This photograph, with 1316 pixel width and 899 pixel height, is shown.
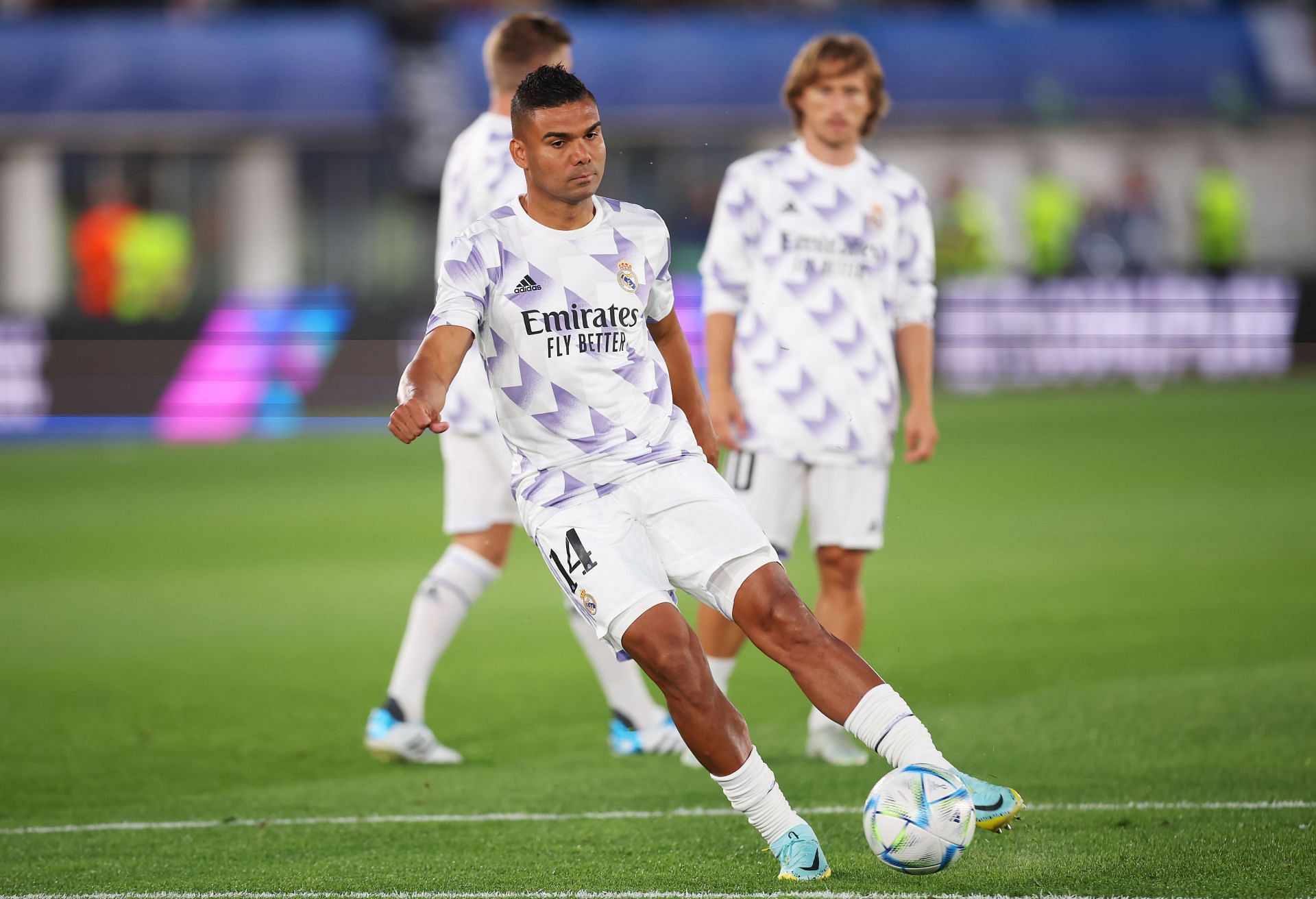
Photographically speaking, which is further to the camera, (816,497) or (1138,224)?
(1138,224)

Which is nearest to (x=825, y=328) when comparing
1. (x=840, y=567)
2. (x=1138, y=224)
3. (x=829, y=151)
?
(x=829, y=151)

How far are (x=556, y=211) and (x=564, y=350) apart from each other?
1.18ft

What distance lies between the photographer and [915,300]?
6.39 metres

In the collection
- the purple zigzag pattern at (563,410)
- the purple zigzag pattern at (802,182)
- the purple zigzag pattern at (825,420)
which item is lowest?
the purple zigzag pattern at (825,420)

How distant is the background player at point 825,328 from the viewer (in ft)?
20.3

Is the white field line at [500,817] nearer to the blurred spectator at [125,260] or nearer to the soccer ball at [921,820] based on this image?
the soccer ball at [921,820]

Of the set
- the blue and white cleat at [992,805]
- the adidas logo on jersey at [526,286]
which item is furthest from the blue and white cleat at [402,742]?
the blue and white cleat at [992,805]

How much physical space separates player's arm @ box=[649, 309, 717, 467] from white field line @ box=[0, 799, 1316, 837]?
1162 mm

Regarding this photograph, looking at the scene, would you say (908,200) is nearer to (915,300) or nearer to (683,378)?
(915,300)

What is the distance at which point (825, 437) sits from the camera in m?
6.18

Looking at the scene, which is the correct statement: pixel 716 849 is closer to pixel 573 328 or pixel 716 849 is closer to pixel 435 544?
pixel 573 328

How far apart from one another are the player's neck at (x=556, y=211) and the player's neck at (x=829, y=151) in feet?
5.82

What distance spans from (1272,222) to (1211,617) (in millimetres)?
25271

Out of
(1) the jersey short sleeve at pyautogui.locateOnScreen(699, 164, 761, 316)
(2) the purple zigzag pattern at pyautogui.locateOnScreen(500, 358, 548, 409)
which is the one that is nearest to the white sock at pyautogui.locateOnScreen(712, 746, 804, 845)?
(2) the purple zigzag pattern at pyautogui.locateOnScreen(500, 358, 548, 409)
